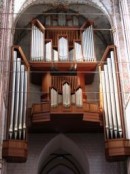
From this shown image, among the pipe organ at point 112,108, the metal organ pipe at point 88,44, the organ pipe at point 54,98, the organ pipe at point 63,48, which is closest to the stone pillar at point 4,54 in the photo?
the organ pipe at point 54,98

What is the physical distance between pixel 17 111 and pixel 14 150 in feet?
4.40

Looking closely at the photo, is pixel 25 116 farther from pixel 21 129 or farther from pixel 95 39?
pixel 95 39

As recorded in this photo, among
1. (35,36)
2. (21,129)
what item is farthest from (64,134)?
(35,36)

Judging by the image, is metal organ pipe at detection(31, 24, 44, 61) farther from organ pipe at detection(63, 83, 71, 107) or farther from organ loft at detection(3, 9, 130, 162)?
organ pipe at detection(63, 83, 71, 107)

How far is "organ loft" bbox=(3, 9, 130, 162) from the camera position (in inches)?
483

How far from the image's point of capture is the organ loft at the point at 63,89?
12.3 m

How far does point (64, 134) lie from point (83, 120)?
5.83 feet

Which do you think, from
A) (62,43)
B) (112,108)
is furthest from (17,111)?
(62,43)

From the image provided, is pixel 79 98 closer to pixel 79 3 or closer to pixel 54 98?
pixel 54 98

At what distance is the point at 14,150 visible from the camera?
466 inches

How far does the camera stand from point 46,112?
41.5ft

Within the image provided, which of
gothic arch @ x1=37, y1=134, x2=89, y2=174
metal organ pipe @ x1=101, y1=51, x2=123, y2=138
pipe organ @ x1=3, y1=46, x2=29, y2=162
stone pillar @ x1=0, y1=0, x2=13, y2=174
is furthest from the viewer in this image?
gothic arch @ x1=37, y1=134, x2=89, y2=174

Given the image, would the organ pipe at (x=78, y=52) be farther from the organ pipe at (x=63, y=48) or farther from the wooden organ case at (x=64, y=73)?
the organ pipe at (x=63, y=48)

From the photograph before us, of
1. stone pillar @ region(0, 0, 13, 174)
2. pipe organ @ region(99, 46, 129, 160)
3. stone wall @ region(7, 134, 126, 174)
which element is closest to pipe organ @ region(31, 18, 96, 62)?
pipe organ @ region(99, 46, 129, 160)
